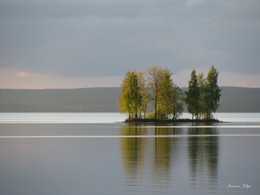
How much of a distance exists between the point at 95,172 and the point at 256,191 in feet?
20.3

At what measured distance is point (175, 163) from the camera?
1856 centimetres

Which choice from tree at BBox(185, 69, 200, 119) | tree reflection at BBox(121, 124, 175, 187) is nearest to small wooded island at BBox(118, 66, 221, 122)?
tree at BBox(185, 69, 200, 119)

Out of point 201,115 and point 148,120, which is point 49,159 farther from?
point 201,115

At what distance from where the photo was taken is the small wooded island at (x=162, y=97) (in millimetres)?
83875

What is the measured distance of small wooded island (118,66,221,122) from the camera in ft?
275

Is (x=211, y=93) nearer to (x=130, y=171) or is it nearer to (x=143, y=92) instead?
(x=143, y=92)

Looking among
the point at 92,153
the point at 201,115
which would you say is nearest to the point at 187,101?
the point at 201,115

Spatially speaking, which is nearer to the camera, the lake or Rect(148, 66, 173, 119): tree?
the lake

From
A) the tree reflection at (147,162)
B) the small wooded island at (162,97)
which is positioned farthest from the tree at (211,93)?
the tree reflection at (147,162)

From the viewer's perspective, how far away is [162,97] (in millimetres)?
85812

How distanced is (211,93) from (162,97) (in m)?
13.0

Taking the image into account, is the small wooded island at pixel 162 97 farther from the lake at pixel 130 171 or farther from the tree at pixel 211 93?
the lake at pixel 130 171

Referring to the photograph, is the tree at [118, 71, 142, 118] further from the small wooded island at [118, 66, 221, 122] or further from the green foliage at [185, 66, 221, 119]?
the green foliage at [185, 66, 221, 119]

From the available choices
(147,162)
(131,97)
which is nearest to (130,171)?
(147,162)
